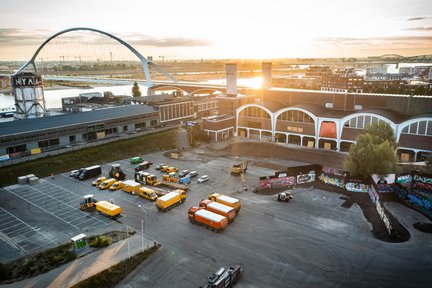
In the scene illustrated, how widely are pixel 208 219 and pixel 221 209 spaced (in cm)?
217

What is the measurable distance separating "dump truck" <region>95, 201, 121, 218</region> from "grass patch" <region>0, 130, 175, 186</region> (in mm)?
18549

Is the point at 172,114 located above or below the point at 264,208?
above

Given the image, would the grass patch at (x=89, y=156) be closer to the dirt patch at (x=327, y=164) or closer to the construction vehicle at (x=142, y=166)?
the construction vehicle at (x=142, y=166)

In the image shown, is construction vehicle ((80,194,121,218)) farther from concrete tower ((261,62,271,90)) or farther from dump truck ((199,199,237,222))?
concrete tower ((261,62,271,90))

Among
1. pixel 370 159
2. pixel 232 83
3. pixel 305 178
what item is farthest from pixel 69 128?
pixel 370 159

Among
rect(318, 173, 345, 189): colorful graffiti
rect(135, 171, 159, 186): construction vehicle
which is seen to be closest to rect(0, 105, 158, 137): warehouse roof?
rect(135, 171, 159, 186): construction vehicle

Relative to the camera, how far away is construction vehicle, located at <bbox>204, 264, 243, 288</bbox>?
73.6 feet

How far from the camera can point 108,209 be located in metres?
35.1

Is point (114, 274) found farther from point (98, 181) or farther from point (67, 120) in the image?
point (67, 120)

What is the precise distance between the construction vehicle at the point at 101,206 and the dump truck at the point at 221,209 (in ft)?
31.6

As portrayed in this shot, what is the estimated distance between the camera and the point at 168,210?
36.5 m

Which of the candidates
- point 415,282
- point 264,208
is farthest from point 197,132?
point 415,282

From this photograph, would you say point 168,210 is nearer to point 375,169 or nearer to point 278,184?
point 278,184

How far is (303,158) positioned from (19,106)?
232 feet
